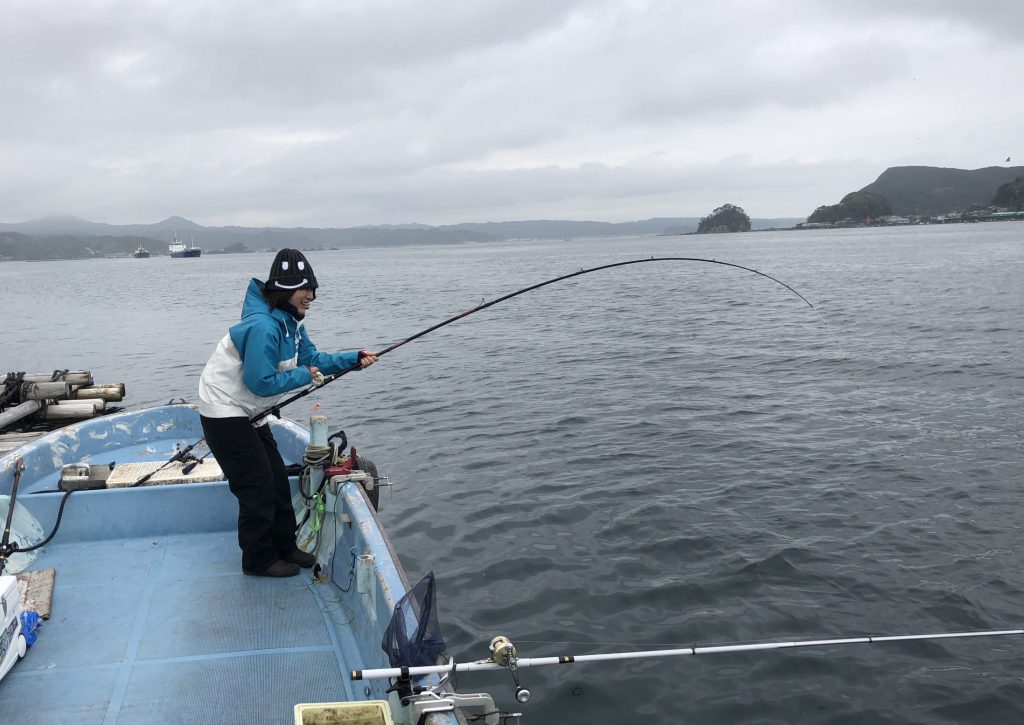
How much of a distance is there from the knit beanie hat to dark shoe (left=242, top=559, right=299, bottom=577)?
2.05m

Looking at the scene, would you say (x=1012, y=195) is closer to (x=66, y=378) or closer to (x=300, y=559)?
(x=66, y=378)

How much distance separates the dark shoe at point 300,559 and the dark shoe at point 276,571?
0.07 m

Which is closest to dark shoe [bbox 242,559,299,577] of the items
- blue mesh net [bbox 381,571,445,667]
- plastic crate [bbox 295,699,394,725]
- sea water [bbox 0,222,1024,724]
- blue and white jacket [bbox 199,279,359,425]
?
blue and white jacket [bbox 199,279,359,425]

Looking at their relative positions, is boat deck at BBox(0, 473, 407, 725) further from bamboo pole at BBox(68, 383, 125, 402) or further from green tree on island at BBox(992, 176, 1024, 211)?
green tree on island at BBox(992, 176, 1024, 211)

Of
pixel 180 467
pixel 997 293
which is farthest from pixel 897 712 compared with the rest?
pixel 997 293

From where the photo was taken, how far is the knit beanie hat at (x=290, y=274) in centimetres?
463

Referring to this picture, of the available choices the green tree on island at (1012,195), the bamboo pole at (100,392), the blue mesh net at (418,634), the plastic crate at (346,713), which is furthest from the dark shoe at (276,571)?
the green tree on island at (1012,195)

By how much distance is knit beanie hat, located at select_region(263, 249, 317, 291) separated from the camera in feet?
Result: 15.2

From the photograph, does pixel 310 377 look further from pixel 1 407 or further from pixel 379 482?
pixel 1 407

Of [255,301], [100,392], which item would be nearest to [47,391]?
[100,392]

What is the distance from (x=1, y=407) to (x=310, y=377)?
11265 mm

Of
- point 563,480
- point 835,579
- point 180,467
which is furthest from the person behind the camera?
point 563,480

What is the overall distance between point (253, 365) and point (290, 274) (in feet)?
2.04

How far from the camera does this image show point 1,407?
12.9 m
